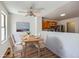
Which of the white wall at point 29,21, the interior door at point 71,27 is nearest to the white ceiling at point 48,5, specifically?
the white wall at point 29,21

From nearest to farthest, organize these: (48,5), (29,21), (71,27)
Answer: (48,5), (29,21), (71,27)

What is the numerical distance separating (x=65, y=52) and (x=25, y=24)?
389 cm

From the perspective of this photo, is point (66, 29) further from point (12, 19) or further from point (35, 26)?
point (12, 19)

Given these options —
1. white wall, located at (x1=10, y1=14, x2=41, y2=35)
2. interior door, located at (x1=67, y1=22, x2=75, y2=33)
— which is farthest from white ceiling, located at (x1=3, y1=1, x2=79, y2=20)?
interior door, located at (x1=67, y1=22, x2=75, y2=33)

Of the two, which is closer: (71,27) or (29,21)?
(29,21)

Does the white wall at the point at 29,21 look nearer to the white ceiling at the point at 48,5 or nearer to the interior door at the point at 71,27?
the white ceiling at the point at 48,5

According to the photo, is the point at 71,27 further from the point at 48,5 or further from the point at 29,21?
the point at 48,5

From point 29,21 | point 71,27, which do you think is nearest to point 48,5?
point 29,21

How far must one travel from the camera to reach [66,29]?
8312 mm

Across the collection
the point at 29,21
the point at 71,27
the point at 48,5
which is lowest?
the point at 71,27

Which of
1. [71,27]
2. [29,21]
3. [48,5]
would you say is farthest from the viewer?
[71,27]

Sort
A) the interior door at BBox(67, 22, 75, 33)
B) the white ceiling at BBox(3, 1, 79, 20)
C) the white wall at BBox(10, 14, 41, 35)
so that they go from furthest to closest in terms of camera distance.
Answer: the interior door at BBox(67, 22, 75, 33) → the white wall at BBox(10, 14, 41, 35) → the white ceiling at BBox(3, 1, 79, 20)

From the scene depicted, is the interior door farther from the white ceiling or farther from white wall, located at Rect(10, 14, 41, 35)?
the white ceiling

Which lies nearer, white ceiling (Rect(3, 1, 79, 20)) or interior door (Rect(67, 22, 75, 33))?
white ceiling (Rect(3, 1, 79, 20))
